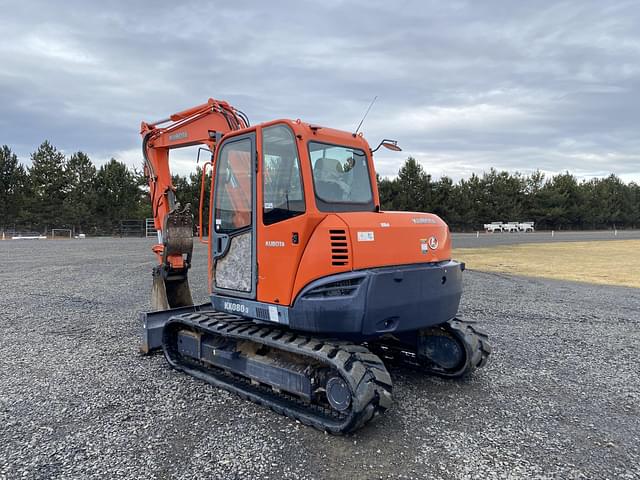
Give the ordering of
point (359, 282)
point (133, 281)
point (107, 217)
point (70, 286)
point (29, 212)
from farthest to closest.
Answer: point (107, 217) → point (29, 212) → point (133, 281) → point (70, 286) → point (359, 282)

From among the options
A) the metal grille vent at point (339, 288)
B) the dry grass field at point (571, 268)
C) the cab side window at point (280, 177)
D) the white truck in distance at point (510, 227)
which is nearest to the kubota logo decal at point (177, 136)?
the cab side window at point (280, 177)

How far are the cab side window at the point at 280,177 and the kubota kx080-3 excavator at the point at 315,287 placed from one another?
0.5 inches

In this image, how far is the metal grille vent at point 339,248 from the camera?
167 inches

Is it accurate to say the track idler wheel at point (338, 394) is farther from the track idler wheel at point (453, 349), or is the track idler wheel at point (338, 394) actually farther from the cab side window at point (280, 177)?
the track idler wheel at point (453, 349)

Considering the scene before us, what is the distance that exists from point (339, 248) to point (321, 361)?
111cm

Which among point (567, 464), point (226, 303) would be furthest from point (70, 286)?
point (567, 464)

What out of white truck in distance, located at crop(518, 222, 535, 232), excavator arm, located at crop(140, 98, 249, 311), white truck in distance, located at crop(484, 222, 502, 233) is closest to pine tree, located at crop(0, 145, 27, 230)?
excavator arm, located at crop(140, 98, 249, 311)

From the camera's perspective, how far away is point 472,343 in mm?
5273

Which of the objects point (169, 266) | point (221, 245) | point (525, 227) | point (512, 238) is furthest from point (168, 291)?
point (525, 227)

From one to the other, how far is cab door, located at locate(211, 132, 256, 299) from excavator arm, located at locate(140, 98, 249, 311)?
1285 millimetres

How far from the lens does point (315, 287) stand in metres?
4.34

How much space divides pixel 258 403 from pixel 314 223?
2.05 metres

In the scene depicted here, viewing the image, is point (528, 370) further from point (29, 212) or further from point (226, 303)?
point (29, 212)

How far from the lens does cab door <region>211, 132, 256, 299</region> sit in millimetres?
5031
